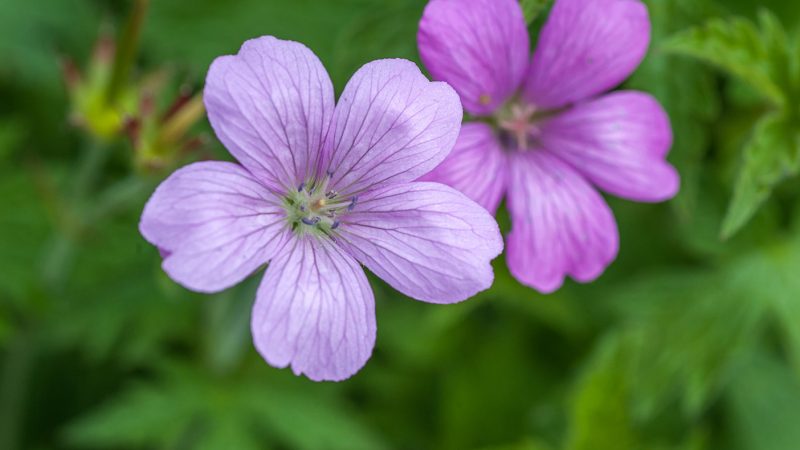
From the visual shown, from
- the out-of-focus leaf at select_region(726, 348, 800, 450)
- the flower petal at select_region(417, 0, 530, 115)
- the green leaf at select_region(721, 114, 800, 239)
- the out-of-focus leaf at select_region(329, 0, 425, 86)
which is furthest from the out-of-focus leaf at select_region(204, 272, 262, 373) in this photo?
the out-of-focus leaf at select_region(726, 348, 800, 450)

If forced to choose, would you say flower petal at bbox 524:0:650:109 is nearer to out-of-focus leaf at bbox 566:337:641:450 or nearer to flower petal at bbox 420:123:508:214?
flower petal at bbox 420:123:508:214

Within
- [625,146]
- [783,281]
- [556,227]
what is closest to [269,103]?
[556,227]

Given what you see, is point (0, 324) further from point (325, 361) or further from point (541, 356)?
point (541, 356)

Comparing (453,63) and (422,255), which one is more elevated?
(453,63)

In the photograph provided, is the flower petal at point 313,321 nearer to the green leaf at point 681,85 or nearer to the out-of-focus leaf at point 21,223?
the green leaf at point 681,85

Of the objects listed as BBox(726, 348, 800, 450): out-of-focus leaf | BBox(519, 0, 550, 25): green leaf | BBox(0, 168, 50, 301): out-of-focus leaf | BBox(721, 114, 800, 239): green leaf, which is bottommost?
BBox(726, 348, 800, 450): out-of-focus leaf

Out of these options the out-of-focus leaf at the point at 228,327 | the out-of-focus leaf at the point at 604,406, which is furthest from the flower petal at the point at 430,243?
the out-of-focus leaf at the point at 604,406

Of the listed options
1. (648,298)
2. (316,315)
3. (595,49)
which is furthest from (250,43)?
(648,298)
